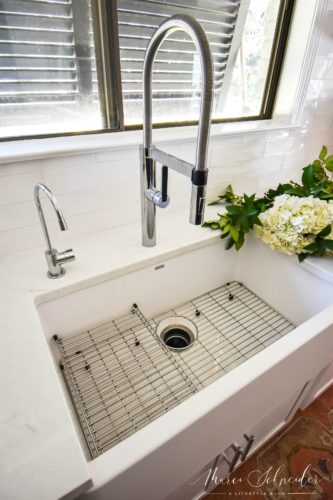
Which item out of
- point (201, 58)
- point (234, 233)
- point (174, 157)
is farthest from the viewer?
point (234, 233)

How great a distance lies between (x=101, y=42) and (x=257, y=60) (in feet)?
2.36

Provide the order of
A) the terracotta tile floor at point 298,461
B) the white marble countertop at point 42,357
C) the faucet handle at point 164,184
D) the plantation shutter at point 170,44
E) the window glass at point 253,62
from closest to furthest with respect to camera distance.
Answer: the white marble countertop at point 42,357 < the faucet handle at point 164,184 < the plantation shutter at point 170,44 < the terracotta tile floor at point 298,461 < the window glass at point 253,62

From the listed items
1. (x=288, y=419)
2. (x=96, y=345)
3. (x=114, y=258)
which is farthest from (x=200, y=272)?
(x=288, y=419)

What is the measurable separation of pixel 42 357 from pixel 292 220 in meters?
0.74

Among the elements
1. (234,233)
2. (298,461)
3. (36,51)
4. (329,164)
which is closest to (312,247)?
(234,233)

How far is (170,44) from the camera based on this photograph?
36.9 inches

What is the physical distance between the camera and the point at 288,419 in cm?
109

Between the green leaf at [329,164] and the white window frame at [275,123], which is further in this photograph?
the green leaf at [329,164]

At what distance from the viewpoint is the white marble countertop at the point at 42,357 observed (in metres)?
0.37

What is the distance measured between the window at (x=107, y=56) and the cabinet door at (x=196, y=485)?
1.06 m

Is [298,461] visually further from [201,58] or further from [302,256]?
[201,58]

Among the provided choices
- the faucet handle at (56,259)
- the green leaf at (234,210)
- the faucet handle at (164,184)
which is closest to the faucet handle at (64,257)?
the faucet handle at (56,259)

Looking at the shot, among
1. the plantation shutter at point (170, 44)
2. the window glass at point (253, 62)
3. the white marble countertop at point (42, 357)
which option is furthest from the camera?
the window glass at point (253, 62)

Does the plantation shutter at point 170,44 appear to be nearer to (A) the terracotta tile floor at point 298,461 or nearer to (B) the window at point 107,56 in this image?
(B) the window at point 107,56
